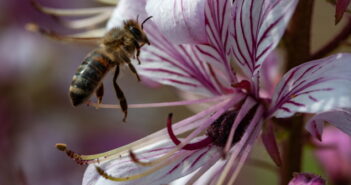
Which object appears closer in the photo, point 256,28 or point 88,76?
point 256,28

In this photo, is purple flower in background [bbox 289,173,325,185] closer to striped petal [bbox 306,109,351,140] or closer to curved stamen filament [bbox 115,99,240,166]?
striped petal [bbox 306,109,351,140]

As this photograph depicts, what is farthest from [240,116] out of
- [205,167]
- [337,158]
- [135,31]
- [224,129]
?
[337,158]

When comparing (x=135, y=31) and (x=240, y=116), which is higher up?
(x=135, y=31)

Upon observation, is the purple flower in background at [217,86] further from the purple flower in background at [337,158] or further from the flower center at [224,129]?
the purple flower in background at [337,158]

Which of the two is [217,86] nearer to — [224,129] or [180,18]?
[224,129]

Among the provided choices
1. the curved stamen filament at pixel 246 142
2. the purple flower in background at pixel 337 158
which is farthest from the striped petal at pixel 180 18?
the purple flower in background at pixel 337 158

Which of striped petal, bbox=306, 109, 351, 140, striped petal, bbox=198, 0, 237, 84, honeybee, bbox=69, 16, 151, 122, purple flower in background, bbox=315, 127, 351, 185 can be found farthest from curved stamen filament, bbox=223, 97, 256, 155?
purple flower in background, bbox=315, 127, 351, 185

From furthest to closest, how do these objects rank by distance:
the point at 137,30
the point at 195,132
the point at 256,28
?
the point at 137,30, the point at 195,132, the point at 256,28
